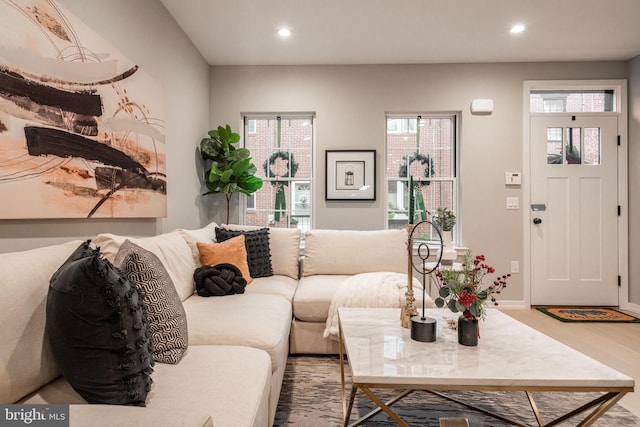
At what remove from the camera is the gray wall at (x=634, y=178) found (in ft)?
12.5

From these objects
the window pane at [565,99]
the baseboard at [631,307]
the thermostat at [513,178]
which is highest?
the window pane at [565,99]

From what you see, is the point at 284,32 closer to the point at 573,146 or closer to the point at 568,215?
the point at 573,146

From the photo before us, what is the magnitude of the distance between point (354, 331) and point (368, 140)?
275 centimetres

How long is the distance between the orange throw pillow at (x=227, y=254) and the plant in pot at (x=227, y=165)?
0.92 meters

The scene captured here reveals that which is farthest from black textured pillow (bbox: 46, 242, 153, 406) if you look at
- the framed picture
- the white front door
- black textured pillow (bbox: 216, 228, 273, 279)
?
the white front door

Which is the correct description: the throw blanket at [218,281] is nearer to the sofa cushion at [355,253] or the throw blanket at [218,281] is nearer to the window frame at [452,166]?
the sofa cushion at [355,253]

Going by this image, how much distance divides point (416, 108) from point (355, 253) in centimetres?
189

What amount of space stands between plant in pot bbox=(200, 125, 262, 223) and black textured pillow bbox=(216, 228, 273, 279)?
67cm

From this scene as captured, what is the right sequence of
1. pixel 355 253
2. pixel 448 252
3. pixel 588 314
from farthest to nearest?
pixel 588 314 < pixel 448 252 < pixel 355 253

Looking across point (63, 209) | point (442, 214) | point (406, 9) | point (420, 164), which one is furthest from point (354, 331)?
point (420, 164)

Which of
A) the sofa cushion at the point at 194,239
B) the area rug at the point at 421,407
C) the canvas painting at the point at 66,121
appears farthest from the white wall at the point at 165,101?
the area rug at the point at 421,407

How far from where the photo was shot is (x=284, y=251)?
10.7ft

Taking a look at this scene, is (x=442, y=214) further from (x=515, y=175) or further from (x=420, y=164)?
(x=515, y=175)

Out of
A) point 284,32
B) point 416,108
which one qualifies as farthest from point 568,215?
point 284,32
